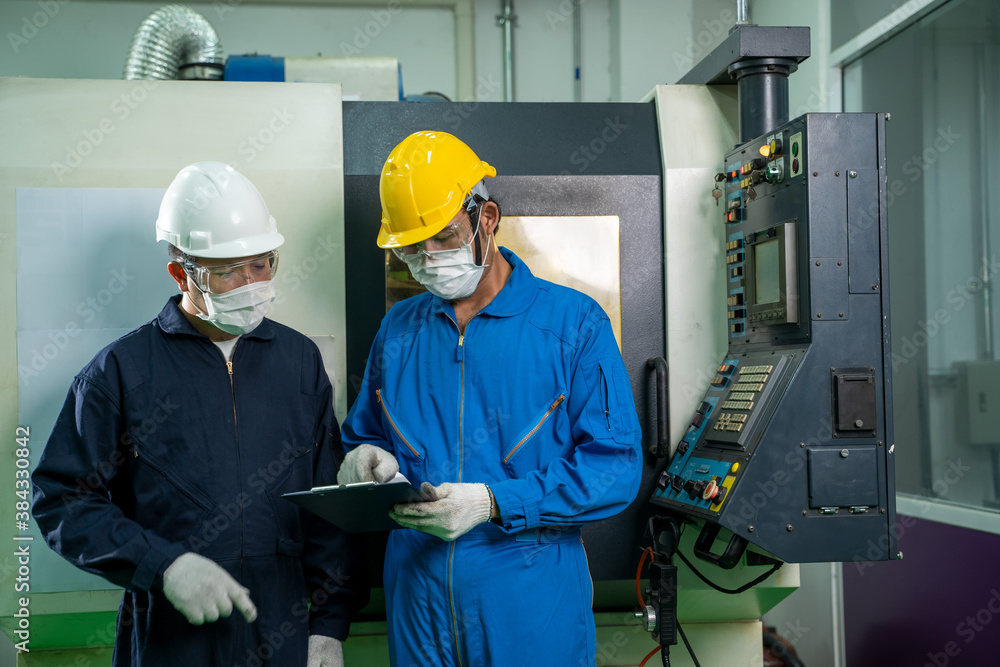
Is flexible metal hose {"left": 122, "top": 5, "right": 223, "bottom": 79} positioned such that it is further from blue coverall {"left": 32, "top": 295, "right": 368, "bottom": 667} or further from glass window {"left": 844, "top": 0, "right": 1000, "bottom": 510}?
glass window {"left": 844, "top": 0, "right": 1000, "bottom": 510}

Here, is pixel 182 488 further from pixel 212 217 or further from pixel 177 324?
pixel 212 217

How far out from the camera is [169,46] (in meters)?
2.59

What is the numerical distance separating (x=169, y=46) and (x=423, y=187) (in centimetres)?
148

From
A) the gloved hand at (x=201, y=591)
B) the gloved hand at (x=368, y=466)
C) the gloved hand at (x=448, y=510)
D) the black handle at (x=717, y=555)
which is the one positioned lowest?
the black handle at (x=717, y=555)

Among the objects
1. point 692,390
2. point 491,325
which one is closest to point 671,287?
point 692,390

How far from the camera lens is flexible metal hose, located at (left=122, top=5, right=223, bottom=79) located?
2580 mm

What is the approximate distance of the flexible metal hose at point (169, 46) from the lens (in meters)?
2.58

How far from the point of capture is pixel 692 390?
219 cm

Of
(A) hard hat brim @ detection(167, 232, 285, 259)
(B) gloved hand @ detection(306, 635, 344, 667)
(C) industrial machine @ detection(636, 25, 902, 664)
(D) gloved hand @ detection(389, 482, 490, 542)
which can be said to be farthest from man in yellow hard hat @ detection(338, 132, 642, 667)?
(C) industrial machine @ detection(636, 25, 902, 664)

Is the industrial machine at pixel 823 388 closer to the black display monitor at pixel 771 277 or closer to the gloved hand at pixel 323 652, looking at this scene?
the black display monitor at pixel 771 277

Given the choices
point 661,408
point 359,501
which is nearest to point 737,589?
point 661,408

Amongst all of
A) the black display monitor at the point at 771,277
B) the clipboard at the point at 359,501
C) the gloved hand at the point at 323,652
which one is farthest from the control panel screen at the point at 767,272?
the gloved hand at the point at 323,652

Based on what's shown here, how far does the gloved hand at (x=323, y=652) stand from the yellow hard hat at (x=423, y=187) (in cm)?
84

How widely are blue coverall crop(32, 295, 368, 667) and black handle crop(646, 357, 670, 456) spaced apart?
0.93 m
